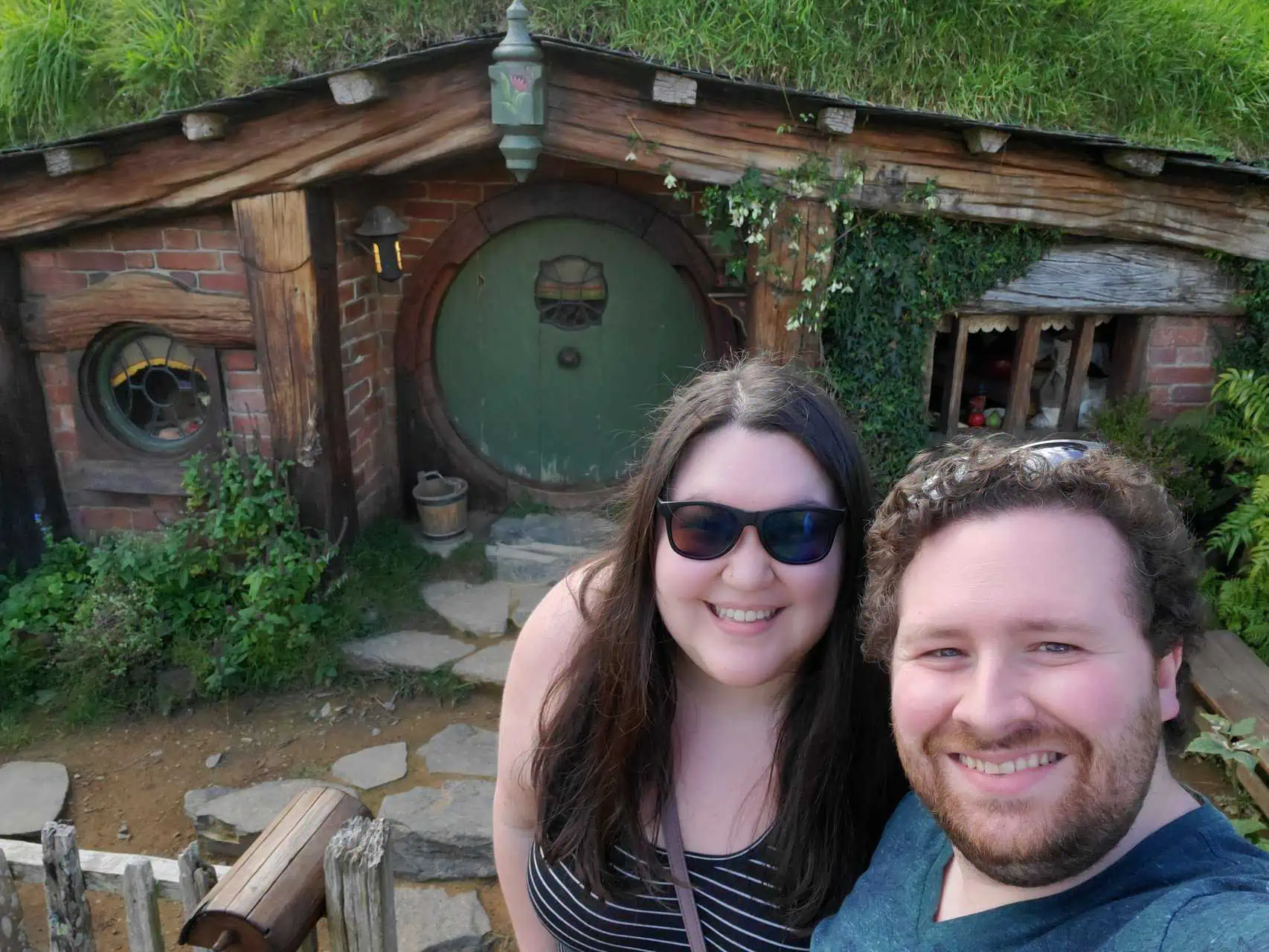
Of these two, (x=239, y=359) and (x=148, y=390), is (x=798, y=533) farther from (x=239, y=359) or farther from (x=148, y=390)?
(x=148, y=390)

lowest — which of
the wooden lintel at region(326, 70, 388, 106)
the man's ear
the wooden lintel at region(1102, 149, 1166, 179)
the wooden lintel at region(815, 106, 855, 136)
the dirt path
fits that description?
the dirt path

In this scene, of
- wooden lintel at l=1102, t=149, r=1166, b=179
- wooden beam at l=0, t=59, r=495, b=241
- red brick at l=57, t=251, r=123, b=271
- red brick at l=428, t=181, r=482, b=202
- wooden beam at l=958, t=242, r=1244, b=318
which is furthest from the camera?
red brick at l=428, t=181, r=482, b=202

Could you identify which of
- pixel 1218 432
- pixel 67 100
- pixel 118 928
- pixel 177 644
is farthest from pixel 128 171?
pixel 1218 432

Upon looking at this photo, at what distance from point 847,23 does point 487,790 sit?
3.79m

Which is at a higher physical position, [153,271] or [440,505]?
Answer: [153,271]

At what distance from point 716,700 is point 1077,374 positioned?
12.4ft

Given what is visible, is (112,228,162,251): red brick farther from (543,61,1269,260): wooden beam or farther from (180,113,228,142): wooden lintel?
(543,61,1269,260): wooden beam

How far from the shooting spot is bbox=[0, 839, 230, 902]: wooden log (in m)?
2.04

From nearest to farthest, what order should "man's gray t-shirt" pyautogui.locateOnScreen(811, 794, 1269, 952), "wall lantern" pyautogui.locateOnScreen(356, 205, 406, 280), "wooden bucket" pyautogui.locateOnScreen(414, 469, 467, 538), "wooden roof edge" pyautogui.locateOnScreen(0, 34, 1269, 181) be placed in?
"man's gray t-shirt" pyautogui.locateOnScreen(811, 794, 1269, 952) → "wooden roof edge" pyautogui.locateOnScreen(0, 34, 1269, 181) → "wall lantern" pyautogui.locateOnScreen(356, 205, 406, 280) → "wooden bucket" pyautogui.locateOnScreen(414, 469, 467, 538)

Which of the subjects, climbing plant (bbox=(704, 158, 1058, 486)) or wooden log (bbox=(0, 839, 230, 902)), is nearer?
wooden log (bbox=(0, 839, 230, 902))

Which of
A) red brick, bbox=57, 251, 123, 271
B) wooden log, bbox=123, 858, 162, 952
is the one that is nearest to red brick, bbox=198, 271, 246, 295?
red brick, bbox=57, 251, 123, 271

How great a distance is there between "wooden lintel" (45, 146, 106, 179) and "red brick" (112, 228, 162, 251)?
400mm

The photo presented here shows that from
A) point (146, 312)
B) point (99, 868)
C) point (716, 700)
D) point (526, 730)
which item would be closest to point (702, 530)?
point (716, 700)

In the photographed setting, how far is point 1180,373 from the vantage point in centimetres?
457
